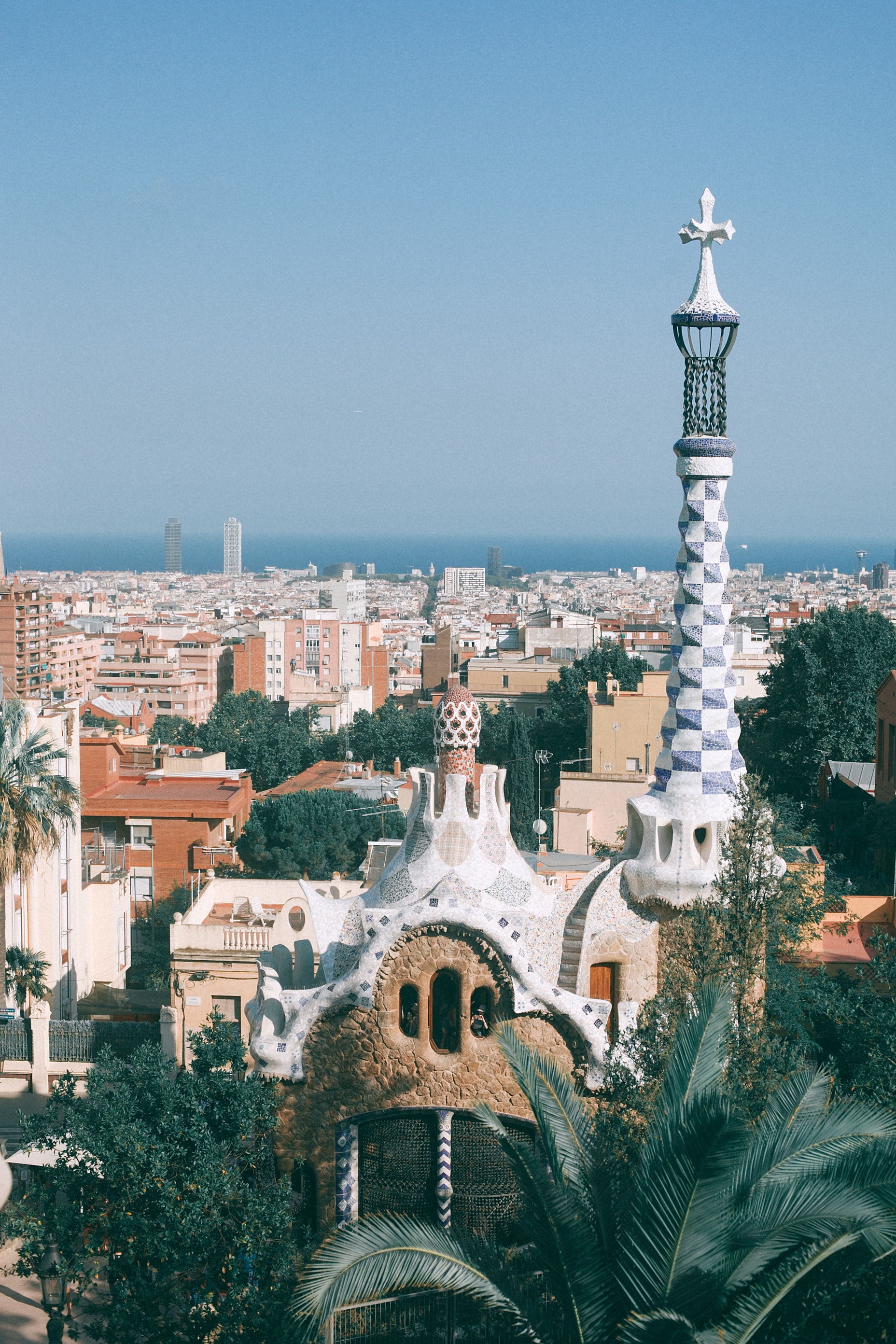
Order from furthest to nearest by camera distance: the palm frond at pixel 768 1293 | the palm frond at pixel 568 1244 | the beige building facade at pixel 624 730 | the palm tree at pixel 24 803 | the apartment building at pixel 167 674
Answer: the apartment building at pixel 167 674 → the beige building facade at pixel 624 730 → the palm tree at pixel 24 803 → the palm frond at pixel 568 1244 → the palm frond at pixel 768 1293

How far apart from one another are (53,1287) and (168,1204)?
5.14ft

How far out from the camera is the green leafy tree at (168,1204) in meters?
13.4

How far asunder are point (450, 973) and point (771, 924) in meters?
3.17

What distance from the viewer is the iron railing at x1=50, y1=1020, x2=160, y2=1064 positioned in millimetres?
20484

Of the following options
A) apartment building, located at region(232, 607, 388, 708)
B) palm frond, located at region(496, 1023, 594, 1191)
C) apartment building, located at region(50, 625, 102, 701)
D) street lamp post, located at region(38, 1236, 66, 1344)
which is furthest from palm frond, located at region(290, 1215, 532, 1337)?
apartment building, located at region(232, 607, 388, 708)

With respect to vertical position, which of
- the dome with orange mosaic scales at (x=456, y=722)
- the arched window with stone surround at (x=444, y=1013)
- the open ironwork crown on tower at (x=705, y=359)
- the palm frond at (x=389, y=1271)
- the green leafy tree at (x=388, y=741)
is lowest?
the green leafy tree at (x=388, y=741)

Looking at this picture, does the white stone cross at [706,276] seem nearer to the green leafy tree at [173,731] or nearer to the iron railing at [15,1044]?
the iron railing at [15,1044]

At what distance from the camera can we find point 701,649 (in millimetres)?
15688

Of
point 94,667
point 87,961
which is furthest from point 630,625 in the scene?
point 87,961

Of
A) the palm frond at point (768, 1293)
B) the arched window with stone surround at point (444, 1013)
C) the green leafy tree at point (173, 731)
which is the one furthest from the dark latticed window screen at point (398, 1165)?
the green leafy tree at point (173, 731)

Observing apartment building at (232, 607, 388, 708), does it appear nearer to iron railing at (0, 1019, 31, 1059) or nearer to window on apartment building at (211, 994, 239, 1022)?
window on apartment building at (211, 994, 239, 1022)

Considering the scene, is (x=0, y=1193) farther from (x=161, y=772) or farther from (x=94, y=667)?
(x=94, y=667)

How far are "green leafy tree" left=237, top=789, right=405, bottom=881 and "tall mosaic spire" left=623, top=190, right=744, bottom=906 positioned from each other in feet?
71.5

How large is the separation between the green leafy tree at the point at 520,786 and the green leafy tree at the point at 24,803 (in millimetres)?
15999
